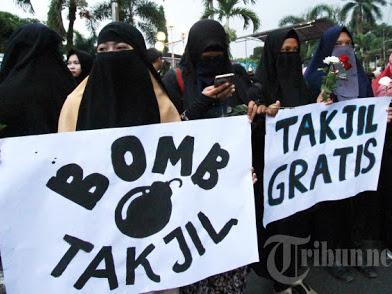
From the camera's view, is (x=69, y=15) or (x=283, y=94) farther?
(x=69, y=15)

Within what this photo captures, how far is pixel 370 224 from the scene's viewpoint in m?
2.67

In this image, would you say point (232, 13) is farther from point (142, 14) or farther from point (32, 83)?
point (32, 83)

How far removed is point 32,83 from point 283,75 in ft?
4.86

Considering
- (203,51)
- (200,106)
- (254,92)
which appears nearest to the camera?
(200,106)

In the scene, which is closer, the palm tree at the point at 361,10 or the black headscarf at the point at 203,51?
the black headscarf at the point at 203,51

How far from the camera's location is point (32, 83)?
1.85 meters

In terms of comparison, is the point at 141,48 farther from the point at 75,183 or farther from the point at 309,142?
the point at 309,142

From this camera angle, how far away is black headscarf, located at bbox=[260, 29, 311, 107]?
228 centimetres

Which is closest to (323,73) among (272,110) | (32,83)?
(272,110)

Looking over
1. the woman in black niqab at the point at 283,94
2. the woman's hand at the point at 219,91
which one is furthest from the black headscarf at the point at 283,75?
the woman's hand at the point at 219,91

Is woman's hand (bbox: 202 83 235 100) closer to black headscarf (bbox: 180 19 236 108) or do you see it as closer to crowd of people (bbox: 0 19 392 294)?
crowd of people (bbox: 0 19 392 294)

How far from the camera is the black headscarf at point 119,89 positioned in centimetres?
150

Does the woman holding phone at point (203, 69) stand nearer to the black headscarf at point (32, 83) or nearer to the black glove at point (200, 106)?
the black glove at point (200, 106)

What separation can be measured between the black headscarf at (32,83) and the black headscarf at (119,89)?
0.43 m
